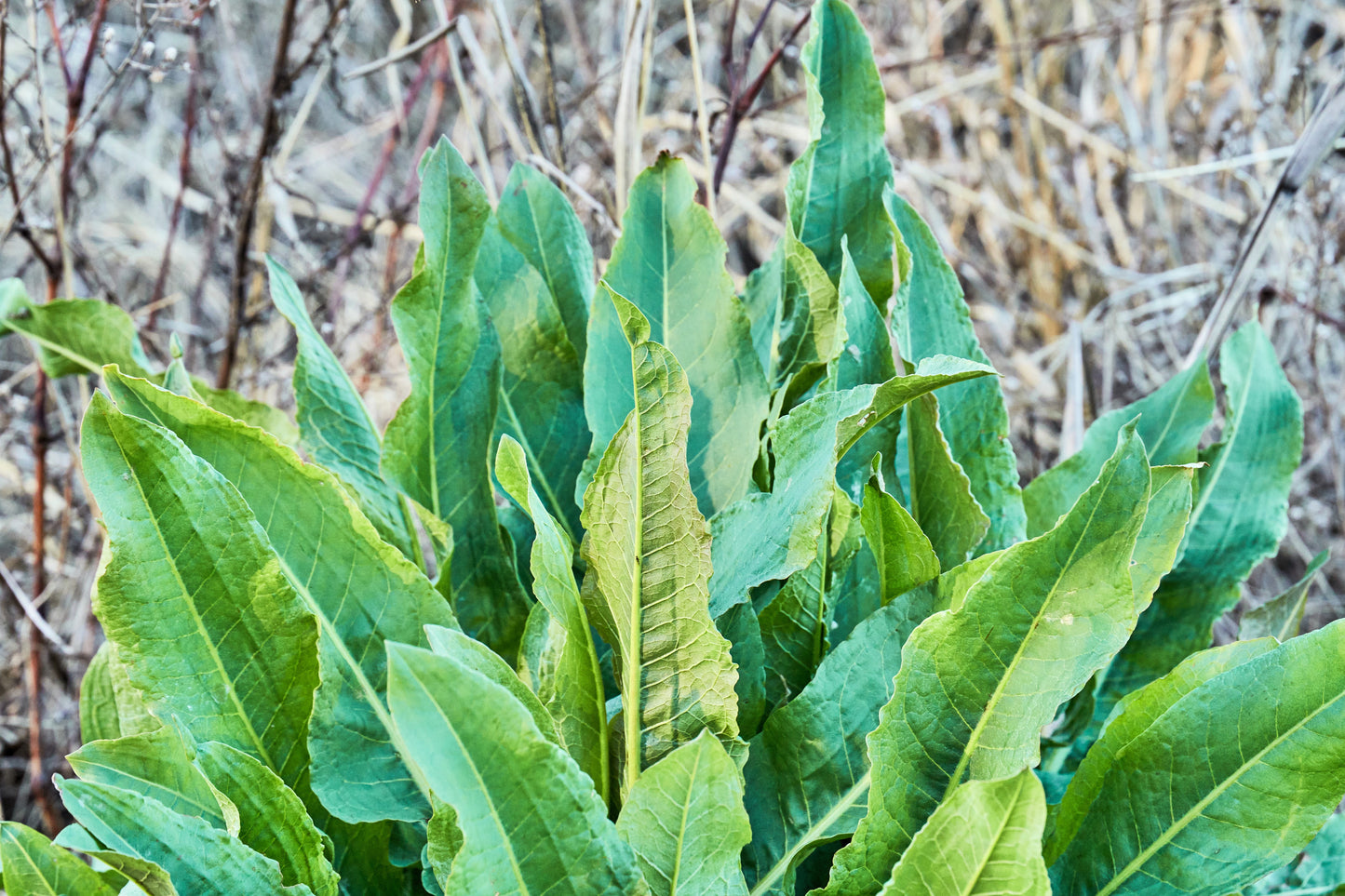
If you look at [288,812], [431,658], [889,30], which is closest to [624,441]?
[431,658]

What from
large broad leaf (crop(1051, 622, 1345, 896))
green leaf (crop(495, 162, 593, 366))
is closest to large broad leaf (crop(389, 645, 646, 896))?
large broad leaf (crop(1051, 622, 1345, 896))

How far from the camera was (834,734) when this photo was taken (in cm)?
51

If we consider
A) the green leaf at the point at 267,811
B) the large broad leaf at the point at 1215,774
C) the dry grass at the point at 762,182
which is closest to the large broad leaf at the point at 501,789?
the green leaf at the point at 267,811

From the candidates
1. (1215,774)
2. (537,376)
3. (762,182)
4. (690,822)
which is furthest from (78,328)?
(762,182)

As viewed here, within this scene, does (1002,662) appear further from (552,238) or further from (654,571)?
(552,238)

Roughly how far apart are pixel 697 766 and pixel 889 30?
8.05 feet

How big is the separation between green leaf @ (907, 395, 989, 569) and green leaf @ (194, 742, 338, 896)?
1.12 ft

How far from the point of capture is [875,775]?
45cm

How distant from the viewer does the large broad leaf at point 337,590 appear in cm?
51

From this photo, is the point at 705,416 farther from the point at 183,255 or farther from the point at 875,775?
the point at 183,255

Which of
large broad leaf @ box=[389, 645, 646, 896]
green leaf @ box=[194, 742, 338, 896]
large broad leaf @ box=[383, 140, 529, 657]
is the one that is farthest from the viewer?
→ large broad leaf @ box=[383, 140, 529, 657]

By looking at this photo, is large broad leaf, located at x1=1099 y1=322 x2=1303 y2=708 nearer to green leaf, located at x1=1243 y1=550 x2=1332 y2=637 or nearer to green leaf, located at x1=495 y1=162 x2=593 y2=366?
green leaf, located at x1=1243 y1=550 x2=1332 y2=637

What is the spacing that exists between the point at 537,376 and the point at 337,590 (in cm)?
19

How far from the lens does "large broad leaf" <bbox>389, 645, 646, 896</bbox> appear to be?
0.36m
